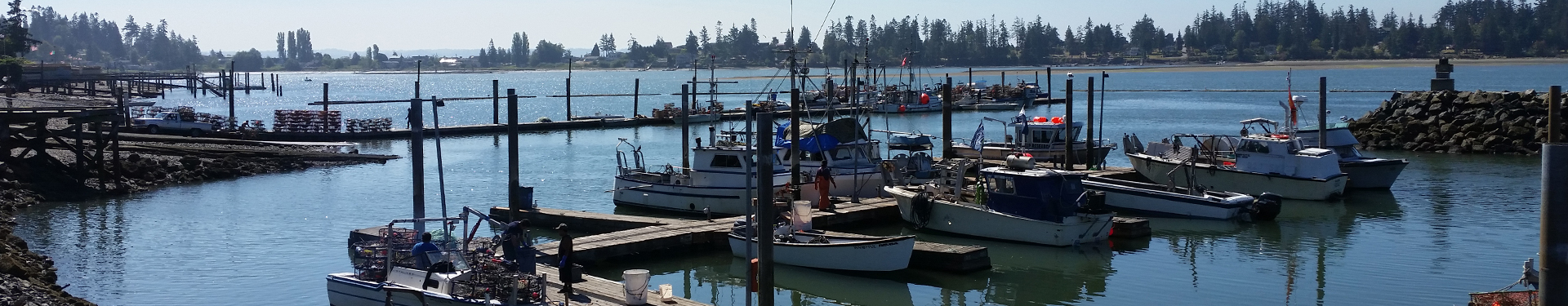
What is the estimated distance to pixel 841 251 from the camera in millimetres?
20797

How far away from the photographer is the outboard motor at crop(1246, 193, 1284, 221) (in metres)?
27.1

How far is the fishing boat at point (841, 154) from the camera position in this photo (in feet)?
95.1

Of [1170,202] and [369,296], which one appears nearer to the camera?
[369,296]

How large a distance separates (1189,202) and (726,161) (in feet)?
32.8

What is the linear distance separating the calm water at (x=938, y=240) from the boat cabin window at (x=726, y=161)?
3538mm

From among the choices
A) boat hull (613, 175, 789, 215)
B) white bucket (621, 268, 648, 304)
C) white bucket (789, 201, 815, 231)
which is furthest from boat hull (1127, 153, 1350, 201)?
white bucket (621, 268, 648, 304)

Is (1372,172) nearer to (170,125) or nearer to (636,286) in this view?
(636,286)

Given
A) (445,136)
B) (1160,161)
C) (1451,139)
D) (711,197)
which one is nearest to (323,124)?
(445,136)

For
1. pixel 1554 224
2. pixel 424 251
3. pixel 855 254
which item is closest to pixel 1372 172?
pixel 855 254

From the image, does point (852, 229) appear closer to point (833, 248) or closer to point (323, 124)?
point (833, 248)

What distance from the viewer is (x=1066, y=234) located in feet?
77.4

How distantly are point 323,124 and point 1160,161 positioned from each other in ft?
121

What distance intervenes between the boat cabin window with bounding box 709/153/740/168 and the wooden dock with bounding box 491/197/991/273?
2.57 meters

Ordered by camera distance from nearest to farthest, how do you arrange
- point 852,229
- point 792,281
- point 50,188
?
point 792,281 → point 852,229 → point 50,188
